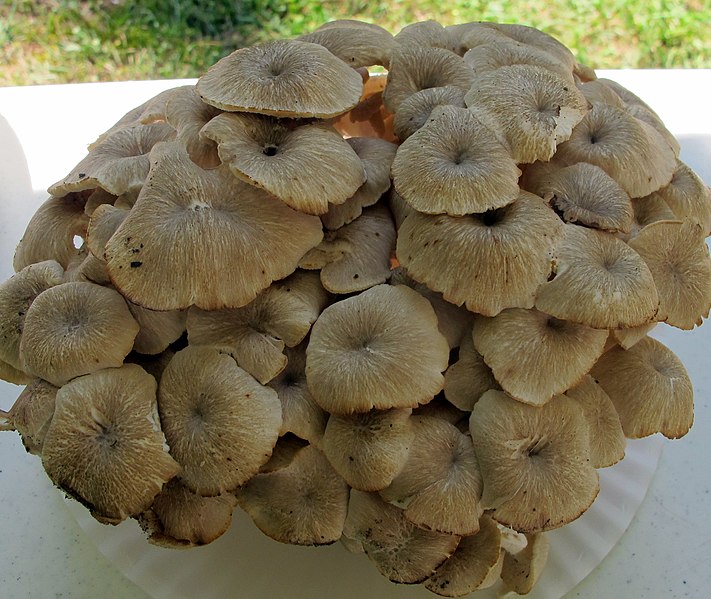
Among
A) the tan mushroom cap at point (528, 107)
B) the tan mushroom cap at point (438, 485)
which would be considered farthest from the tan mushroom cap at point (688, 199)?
the tan mushroom cap at point (438, 485)

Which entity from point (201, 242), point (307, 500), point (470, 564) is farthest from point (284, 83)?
point (470, 564)

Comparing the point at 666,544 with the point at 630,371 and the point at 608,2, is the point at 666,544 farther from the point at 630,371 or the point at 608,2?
the point at 608,2

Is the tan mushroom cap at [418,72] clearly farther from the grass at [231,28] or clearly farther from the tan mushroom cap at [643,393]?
the grass at [231,28]

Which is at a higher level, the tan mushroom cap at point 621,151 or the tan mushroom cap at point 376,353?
the tan mushroom cap at point 621,151

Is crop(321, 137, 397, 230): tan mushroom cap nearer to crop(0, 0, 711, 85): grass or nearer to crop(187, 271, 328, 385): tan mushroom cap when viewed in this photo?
crop(187, 271, 328, 385): tan mushroom cap

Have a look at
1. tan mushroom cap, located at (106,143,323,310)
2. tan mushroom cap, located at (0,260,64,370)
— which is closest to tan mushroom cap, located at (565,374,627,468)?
tan mushroom cap, located at (106,143,323,310)

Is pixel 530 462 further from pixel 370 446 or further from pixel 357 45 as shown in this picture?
pixel 357 45
